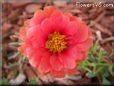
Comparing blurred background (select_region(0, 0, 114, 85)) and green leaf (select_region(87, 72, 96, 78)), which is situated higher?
blurred background (select_region(0, 0, 114, 85))

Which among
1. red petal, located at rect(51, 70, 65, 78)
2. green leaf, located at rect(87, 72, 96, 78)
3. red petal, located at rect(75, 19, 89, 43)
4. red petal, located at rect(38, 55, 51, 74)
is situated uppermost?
red petal, located at rect(75, 19, 89, 43)

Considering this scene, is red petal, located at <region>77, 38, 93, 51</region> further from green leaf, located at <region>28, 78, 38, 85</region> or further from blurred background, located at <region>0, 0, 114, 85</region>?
green leaf, located at <region>28, 78, 38, 85</region>

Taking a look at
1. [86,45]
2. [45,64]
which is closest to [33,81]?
[45,64]

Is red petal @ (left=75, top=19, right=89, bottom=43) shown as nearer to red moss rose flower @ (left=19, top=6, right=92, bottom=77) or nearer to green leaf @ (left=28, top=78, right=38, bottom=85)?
red moss rose flower @ (left=19, top=6, right=92, bottom=77)

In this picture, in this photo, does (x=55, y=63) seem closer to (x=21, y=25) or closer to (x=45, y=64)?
(x=45, y=64)

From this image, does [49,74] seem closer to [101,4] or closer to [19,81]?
[19,81]

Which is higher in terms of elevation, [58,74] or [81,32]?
[81,32]

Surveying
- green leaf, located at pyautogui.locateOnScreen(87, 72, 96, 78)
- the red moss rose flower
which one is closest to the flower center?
the red moss rose flower

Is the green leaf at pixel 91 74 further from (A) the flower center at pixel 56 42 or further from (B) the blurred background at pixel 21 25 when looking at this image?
(A) the flower center at pixel 56 42
